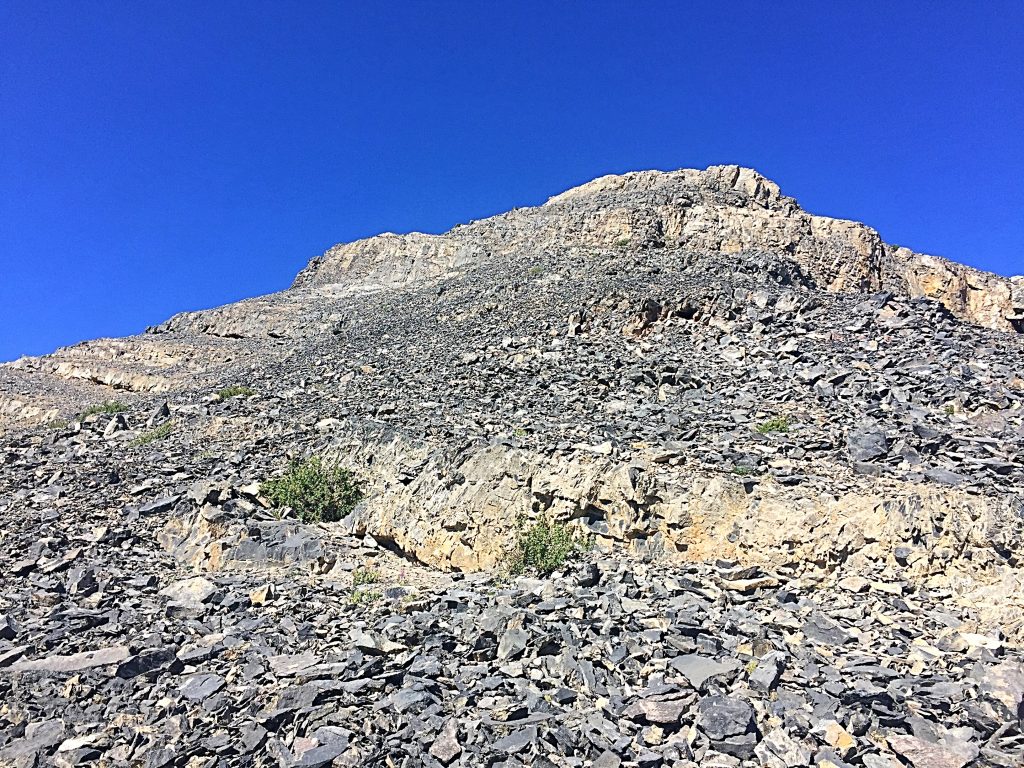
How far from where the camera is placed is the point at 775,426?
35.5ft

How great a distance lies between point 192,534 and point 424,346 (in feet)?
30.8

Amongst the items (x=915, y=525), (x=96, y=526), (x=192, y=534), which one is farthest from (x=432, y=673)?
(x=96, y=526)

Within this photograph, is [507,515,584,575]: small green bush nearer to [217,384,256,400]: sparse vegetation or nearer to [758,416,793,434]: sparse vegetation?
[758,416,793,434]: sparse vegetation

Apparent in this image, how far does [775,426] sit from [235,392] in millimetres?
13097

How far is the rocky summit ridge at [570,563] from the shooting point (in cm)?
553

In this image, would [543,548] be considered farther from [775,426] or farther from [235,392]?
[235,392]

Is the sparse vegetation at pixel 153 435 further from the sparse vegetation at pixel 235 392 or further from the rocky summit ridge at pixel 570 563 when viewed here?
the sparse vegetation at pixel 235 392

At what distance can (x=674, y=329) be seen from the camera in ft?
55.0

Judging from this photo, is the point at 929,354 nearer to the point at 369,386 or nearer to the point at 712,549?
the point at 712,549

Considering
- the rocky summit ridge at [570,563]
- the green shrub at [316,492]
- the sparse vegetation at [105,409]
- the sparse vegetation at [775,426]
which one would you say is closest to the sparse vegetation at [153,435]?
the rocky summit ridge at [570,563]

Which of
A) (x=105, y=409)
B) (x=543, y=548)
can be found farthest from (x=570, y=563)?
(x=105, y=409)

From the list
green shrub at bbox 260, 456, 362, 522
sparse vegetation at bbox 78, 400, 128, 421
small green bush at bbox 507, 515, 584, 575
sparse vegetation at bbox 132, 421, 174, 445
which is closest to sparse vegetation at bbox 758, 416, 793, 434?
small green bush at bbox 507, 515, 584, 575

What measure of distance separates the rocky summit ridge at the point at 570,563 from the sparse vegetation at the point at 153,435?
0.20ft

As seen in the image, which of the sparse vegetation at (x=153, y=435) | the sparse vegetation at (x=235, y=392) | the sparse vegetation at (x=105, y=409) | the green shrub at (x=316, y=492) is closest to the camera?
the green shrub at (x=316, y=492)
